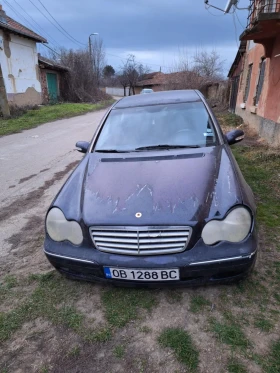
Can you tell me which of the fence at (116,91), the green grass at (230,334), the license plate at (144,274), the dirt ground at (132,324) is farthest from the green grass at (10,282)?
the fence at (116,91)

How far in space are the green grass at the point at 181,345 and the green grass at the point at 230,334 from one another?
8.2 inches

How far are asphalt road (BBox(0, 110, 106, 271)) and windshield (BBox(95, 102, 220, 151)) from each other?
156cm

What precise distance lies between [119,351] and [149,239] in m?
0.76

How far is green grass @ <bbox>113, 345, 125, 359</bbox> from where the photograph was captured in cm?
180

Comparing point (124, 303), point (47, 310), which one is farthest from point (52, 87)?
point (124, 303)

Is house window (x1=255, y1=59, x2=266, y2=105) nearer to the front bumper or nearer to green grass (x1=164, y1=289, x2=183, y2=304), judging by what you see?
the front bumper

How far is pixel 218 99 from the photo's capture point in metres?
24.1

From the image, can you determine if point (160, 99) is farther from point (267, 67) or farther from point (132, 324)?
point (267, 67)

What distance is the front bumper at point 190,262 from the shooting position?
1961mm

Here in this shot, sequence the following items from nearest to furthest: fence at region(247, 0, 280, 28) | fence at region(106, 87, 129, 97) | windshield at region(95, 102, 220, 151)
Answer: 1. windshield at region(95, 102, 220, 151)
2. fence at region(247, 0, 280, 28)
3. fence at region(106, 87, 129, 97)

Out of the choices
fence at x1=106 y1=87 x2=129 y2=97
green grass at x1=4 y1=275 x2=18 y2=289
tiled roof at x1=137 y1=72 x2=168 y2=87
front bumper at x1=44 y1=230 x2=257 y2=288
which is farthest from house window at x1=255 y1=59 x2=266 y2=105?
fence at x1=106 y1=87 x2=129 y2=97

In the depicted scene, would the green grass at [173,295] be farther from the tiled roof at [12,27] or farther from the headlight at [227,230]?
the tiled roof at [12,27]

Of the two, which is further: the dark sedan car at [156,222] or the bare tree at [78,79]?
the bare tree at [78,79]

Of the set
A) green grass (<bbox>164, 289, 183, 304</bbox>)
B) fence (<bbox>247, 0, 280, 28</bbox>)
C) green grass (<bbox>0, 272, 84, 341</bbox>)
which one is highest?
fence (<bbox>247, 0, 280, 28</bbox>)
